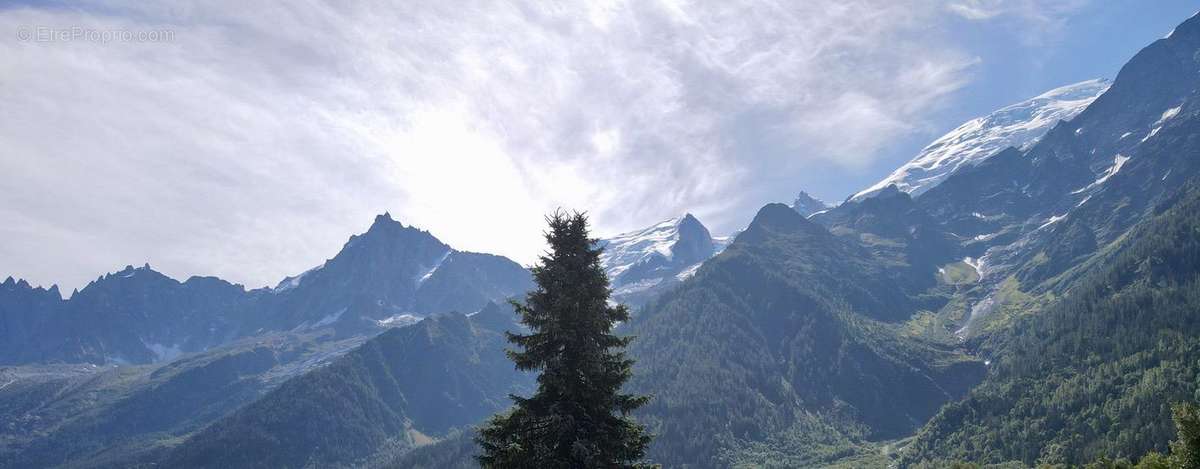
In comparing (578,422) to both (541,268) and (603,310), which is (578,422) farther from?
(541,268)

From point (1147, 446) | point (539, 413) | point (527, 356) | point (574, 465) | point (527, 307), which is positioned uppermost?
point (527, 307)

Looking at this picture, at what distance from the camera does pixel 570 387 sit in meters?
28.7

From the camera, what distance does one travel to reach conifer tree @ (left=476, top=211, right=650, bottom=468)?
92.2 feet

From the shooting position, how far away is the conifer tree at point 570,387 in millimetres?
28109

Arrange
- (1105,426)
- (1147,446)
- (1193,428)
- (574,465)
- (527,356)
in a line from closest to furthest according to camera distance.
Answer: (574,465)
(527,356)
(1193,428)
(1147,446)
(1105,426)

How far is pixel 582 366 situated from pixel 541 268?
4823mm

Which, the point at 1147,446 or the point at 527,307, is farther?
the point at 1147,446

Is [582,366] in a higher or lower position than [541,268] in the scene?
lower

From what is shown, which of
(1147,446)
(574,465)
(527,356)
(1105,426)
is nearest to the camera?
(574,465)

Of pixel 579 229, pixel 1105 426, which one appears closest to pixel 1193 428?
pixel 579 229

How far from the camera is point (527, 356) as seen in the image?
29.8 metres

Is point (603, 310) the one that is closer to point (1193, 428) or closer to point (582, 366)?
point (582, 366)

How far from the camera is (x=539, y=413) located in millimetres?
28938

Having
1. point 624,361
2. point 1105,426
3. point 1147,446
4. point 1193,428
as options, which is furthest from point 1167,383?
point 624,361
